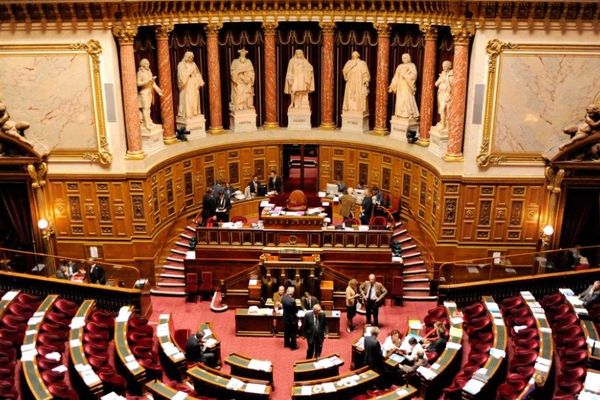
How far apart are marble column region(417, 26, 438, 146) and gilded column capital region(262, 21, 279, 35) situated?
5201mm

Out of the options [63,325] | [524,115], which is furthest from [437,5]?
[63,325]

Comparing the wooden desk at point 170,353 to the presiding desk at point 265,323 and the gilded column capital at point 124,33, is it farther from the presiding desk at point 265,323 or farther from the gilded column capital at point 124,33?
the gilded column capital at point 124,33

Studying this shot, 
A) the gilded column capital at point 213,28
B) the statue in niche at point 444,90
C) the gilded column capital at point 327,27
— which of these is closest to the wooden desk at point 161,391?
the statue in niche at point 444,90

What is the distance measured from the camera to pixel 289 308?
17.5 metres

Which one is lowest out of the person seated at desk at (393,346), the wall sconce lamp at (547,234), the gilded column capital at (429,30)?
the person seated at desk at (393,346)

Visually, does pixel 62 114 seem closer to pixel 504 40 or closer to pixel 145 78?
pixel 145 78

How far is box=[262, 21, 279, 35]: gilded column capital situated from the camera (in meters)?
24.3

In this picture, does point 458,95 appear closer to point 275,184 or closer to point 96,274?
point 275,184

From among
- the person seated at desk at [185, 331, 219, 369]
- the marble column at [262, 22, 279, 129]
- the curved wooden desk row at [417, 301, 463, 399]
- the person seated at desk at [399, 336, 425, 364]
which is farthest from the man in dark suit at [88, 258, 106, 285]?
the curved wooden desk row at [417, 301, 463, 399]

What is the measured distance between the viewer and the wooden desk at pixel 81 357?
47.3 ft

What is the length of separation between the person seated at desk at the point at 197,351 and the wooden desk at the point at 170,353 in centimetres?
22

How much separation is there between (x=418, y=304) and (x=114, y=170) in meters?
9.81

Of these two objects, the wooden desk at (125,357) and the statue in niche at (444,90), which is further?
the statue in niche at (444,90)

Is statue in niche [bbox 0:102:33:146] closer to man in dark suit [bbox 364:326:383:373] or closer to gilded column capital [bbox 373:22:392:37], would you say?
man in dark suit [bbox 364:326:383:373]
